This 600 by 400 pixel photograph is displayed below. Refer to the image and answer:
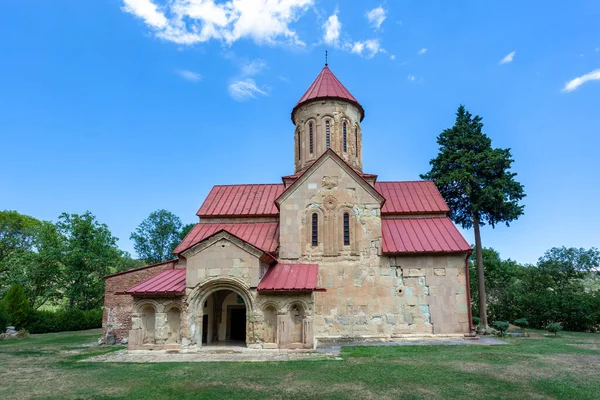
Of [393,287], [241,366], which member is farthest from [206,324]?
[393,287]

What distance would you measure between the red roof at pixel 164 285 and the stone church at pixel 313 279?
4cm

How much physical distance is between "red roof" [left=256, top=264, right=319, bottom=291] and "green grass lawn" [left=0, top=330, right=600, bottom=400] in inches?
103

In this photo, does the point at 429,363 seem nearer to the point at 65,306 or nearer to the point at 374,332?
the point at 374,332

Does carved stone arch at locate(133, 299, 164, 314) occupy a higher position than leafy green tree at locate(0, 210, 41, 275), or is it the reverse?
leafy green tree at locate(0, 210, 41, 275)

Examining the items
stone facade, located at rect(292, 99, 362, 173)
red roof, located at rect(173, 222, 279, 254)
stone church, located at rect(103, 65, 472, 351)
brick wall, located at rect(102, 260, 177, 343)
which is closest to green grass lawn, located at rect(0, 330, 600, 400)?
stone church, located at rect(103, 65, 472, 351)

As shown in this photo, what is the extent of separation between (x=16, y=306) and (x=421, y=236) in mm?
22242

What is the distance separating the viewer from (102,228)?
2838 cm

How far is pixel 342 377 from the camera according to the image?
852 centimetres

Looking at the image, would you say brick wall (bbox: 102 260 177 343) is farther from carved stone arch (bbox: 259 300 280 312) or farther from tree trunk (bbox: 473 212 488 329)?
tree trunk (bbox: 473 212 488 329)

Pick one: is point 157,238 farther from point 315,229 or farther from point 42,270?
point 315,229

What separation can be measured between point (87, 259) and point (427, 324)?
23.5 meters

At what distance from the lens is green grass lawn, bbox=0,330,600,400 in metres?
7.35

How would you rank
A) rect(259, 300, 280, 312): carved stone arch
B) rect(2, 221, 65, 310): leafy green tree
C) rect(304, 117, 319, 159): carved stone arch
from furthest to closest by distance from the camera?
rect(2, 221, 65, 310): leafy green tree
rect(304, 117, 319, 159): carved stone arch
rect(259, 300, 280, 312): carved stone arch

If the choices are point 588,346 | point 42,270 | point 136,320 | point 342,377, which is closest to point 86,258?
point 42,270
